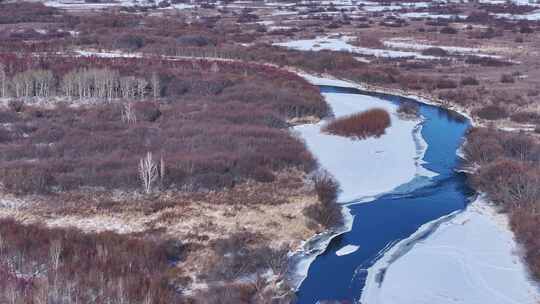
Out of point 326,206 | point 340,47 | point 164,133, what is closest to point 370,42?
point 340,47

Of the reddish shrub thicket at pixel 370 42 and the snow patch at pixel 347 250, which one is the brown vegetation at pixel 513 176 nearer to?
the snow patch at pixel 347 250

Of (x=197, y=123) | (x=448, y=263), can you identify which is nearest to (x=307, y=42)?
(x=197, y=123)

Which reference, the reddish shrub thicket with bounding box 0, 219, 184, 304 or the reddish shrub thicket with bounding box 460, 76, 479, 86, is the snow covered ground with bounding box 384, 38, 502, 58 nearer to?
the reddish shrub thicket with bounding box 460, 76, 479, 86

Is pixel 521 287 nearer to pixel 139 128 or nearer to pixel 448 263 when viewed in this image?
pixel 448 263

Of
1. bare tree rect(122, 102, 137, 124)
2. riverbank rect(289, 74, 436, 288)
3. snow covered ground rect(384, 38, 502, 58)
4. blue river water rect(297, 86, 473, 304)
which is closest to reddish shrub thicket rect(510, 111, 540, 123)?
blue river water rect(297, 86, 473, 304)

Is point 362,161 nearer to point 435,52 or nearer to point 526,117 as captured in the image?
point 526,117

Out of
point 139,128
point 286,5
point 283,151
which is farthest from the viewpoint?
point 286,5

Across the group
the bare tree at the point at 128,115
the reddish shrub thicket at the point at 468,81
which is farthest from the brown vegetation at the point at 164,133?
the reddish shrub thicket at the point at 468,81
